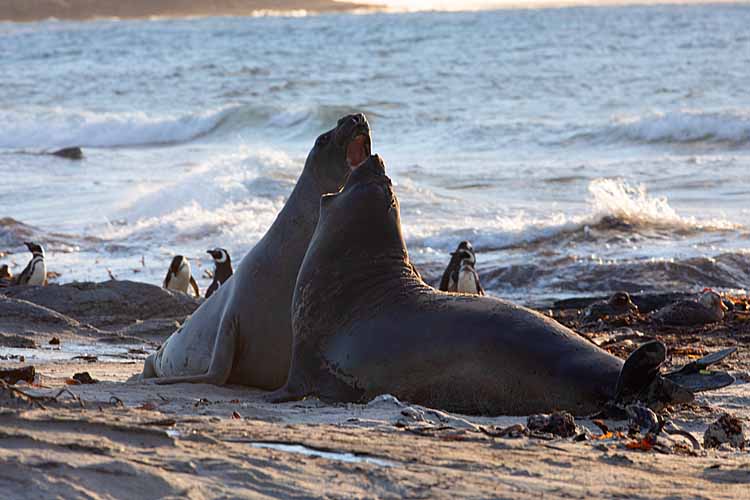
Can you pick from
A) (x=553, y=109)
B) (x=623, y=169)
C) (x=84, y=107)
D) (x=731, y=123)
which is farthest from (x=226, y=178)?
(x=84, y=107)

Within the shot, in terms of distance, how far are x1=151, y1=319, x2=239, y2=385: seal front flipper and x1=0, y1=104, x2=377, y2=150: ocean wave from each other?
83.9ft

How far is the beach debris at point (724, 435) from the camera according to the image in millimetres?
4678

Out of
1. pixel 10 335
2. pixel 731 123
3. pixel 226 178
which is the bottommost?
pixel 10 335

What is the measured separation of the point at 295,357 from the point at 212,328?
897 mm

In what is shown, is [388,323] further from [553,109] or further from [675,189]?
[553,109]

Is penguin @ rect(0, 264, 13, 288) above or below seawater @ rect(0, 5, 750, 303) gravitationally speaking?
below

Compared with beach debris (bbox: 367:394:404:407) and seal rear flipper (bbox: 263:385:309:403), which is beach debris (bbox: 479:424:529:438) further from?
seal rear flipper (bbox: 263:385:309:403)

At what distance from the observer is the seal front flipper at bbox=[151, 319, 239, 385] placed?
6.00m

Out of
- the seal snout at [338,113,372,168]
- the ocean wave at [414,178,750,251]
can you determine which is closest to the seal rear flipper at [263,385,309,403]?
the seal snout at [338,113,372,168]

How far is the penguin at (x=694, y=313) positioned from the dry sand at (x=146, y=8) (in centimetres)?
10843

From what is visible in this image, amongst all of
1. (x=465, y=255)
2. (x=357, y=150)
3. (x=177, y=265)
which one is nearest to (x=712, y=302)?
(x=465, y=255)

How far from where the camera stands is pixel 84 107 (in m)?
38.9

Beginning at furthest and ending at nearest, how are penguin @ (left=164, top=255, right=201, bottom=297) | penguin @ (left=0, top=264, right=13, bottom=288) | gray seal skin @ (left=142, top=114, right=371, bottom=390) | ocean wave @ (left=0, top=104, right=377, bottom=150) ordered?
ocean wave @ (left=0, top=104, right=377, bottom=150) < penguin @ (left=164, top=255, right=201, bottom=297) < penguin @ (left=0, top=264, right=13, bottom=288) < gray seal skin @ (left=142, top=114, right=371, bottom=390)

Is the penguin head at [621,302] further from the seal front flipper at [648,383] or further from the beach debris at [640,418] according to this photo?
the beach debris at [640,418]
